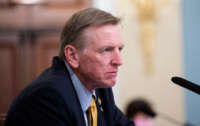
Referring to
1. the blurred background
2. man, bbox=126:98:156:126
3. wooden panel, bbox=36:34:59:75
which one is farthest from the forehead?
wooden panel, bbox=36:34:59:75

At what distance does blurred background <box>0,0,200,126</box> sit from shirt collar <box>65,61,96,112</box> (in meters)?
2.30

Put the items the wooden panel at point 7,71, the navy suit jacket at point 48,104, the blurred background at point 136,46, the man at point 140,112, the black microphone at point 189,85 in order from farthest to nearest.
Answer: the wooden panel at point 7,71 < the blurred background at point 136,46 < the man at point 140,112 < the navy suit jacket at point 48,104 < the black microphone at point 189,85

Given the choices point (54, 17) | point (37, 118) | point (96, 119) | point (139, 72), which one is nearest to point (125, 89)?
point (139, 72)

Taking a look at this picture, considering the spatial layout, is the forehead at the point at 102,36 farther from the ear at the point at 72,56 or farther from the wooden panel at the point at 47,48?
the wooden panel at the point at 47,48

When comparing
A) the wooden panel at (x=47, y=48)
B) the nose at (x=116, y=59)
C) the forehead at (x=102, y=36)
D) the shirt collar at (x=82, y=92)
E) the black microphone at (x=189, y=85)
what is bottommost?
the wooden panel at (x=47, y=48)

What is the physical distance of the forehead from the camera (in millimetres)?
1623

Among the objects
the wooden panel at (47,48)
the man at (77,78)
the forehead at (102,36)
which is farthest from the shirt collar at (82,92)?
the wooden panel at (47,48)

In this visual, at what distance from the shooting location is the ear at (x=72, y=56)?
1.67 m

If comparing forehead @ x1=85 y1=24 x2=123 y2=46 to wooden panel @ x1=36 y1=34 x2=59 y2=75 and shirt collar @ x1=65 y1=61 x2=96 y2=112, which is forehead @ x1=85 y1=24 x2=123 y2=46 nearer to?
shirt collar @ x1=65 y1=61 x2=96 y2=112

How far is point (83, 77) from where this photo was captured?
169cm

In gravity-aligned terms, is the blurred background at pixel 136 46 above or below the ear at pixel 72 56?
below

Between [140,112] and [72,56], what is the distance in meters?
1.43

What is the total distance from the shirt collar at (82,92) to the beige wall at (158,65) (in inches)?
91.6

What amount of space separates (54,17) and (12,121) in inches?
105
